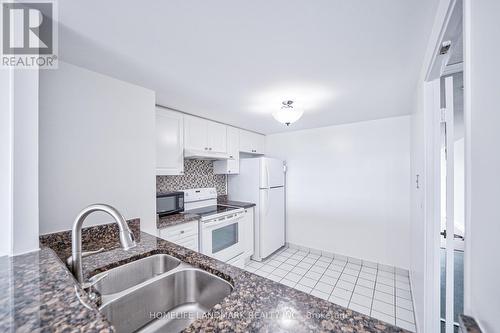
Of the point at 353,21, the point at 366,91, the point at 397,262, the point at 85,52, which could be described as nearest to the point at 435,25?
the point at 353,21

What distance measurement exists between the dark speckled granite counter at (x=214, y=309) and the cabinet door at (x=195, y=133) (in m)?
1.88

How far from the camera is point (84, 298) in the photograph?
2.27ft

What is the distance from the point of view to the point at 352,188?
10.5ft

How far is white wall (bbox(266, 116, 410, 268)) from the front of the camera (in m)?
2.85

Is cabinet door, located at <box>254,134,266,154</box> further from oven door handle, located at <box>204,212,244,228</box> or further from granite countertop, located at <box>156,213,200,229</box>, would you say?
granite countertop, located at <box>156,213,200,229</box>

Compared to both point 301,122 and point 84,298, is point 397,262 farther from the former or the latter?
point 84,298

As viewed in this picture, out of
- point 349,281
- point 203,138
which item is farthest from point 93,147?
point 349,281

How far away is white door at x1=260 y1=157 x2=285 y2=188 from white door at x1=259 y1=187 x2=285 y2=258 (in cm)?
11

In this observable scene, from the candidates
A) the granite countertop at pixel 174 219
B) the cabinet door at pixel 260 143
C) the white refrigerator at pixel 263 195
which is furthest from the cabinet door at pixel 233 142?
the granite countertop at pixel 174 219

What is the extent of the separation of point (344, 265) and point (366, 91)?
2.55 meters

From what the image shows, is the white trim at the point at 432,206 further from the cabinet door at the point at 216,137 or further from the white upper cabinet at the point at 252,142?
the white upper cabinet at the point at 252,142

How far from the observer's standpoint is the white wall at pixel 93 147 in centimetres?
135

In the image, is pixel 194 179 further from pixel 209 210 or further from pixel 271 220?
pixel 271 220

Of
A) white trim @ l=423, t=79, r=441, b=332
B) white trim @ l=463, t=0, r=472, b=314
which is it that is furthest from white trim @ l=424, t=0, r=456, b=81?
white trim @ l=463, t=0, r=472, b=314
